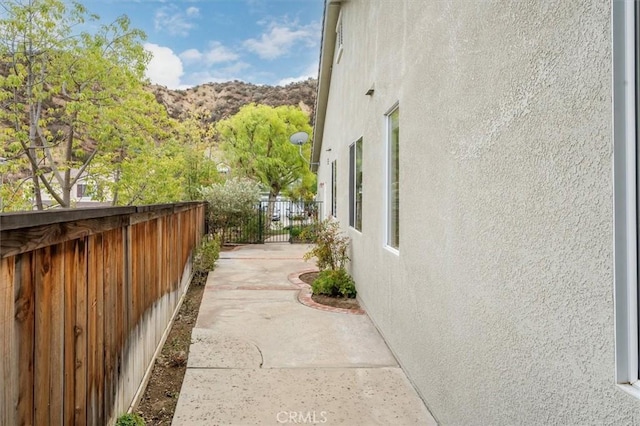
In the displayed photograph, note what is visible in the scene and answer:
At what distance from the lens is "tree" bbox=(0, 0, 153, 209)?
430 inches

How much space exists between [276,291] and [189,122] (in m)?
13.1

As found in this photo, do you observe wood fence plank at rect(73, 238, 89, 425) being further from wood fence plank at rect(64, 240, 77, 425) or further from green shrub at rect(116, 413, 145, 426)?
green shrub at rect(116, 413, 145, 426)

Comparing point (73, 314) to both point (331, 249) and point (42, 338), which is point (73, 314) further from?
point (331, 249)

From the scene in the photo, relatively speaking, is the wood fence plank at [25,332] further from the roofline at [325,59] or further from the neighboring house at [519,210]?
the roofline at [325,59]

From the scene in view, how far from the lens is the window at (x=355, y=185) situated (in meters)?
6.89

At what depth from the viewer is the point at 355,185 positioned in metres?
7.28

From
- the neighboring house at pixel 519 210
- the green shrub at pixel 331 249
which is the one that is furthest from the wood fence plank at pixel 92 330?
the green shrub at pixel 331 249

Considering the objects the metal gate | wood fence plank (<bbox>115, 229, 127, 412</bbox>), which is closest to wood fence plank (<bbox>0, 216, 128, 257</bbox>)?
wood fence plank (<bbox>115, 229, 127, 412</bbox>)

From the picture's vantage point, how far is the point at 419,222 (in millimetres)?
3584

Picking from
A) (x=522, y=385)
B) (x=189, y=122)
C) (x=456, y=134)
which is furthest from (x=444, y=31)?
(x=189, y=122)

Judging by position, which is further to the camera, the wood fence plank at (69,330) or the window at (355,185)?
the window at (355,185)

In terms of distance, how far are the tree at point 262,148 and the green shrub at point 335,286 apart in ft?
59.9

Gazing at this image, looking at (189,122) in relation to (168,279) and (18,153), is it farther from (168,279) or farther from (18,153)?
(168,279)

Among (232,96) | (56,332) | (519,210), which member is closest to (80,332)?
(56,332)
